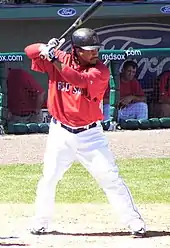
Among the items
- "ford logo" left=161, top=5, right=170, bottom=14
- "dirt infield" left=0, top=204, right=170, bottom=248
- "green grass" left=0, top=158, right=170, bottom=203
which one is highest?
"ford logo" left=161, top=5, right=170, bottom=14

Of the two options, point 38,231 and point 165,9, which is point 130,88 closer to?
point 165,9

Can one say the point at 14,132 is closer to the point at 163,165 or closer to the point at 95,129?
the point at 163,165

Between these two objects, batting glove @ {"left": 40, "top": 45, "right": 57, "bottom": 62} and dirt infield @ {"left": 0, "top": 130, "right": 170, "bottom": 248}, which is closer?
batting glove @ {"left": 40, "top": 45, "right": 57, "bottom": 62}

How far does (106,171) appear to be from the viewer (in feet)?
21.3

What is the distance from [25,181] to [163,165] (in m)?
2.04

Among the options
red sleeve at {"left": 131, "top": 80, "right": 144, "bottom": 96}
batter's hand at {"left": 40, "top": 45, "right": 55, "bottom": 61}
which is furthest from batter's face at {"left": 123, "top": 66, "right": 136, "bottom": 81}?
batter's hand at {"left": 40, "top": 45, "right": 55, "bottom": 61}

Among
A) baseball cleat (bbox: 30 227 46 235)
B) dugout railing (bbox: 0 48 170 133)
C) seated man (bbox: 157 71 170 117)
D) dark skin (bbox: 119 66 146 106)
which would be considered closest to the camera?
baseball cleat (bbox: 30 227 46 235)

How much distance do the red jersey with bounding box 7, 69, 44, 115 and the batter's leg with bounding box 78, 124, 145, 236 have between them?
20.9 feet

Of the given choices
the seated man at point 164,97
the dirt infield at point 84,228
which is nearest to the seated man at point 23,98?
the seated man at point 164,97

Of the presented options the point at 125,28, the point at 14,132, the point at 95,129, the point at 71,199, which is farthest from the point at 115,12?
the point at 95,129

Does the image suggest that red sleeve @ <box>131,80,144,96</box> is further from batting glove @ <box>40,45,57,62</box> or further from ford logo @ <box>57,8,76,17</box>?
batting glove @ <box>40,45,57,62</box>

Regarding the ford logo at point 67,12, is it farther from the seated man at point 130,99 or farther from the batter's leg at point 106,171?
the batter's leg at point 106,171

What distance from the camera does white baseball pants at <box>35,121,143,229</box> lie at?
650cm

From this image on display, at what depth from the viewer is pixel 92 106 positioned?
648 cm
